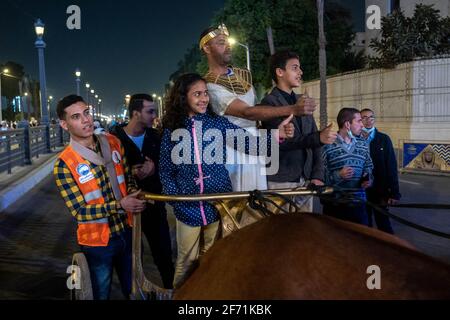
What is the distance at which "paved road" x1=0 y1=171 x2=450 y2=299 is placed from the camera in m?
5.17

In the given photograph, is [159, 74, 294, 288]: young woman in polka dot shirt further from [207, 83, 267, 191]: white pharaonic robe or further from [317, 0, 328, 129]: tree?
[317, 0, 328, 129]: tree

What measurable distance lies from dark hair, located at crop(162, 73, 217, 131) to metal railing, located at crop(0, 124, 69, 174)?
949 cm

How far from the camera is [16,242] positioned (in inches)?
280

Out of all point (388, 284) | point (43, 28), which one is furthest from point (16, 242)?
point (43, 28)

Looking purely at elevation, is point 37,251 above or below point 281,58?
below

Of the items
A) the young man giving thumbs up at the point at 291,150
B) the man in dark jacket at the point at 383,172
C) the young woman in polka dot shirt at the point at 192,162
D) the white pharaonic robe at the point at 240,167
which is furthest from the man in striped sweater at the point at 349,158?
the young woman in polka dot shirt at the point at 192,162

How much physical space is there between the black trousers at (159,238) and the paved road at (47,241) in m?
0.80

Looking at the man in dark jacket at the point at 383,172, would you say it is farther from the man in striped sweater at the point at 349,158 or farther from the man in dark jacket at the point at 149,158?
the man in dark jacket at the point at 149,158

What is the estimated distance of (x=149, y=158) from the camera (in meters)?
4.39

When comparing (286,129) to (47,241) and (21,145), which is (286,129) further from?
(21,145)

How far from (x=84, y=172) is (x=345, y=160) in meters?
2.80

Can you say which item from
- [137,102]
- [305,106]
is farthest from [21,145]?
[305,106]

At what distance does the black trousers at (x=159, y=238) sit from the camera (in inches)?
173
